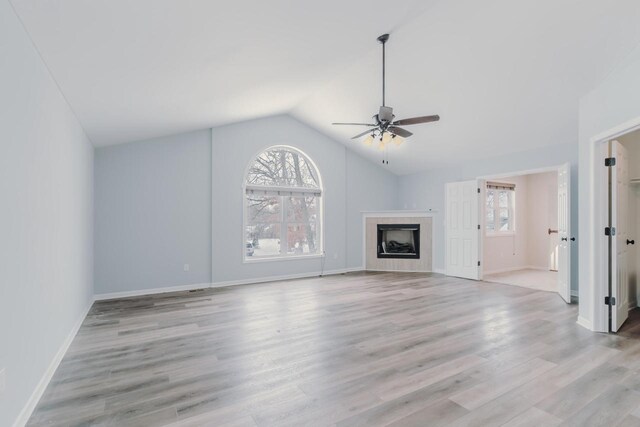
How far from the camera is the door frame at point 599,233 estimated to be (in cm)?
352

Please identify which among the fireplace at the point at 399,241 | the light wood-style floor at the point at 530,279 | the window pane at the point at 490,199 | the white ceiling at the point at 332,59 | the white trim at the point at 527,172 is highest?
the white ceiling at the point at 332,59

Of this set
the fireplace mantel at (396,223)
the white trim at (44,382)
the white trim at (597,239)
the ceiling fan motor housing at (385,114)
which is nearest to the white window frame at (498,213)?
the fireplace mantel at (396,223)

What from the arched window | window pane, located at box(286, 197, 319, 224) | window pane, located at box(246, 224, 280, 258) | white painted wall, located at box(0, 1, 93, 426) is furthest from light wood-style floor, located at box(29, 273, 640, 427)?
window pane, located at box(286, 197, 319, 224)

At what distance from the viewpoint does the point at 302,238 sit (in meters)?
7.09

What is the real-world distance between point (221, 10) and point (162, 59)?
0.79 metres

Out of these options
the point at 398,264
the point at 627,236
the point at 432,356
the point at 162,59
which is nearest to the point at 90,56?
the point at 162,59

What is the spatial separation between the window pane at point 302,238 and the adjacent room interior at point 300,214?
5 cm

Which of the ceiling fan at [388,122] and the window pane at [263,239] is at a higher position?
the ceiling fan at [388,122]

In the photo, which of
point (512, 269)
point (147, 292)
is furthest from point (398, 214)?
point (147, 292)

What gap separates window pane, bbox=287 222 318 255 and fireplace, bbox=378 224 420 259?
1.59 meters

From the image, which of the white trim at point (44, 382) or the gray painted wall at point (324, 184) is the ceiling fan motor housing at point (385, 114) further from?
the white trim at point (44, 382)

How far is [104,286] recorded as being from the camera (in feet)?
16.8

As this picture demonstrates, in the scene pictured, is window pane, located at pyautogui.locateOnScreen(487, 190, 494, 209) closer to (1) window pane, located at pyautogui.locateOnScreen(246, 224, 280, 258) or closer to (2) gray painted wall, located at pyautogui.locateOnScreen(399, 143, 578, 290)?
(2) gray painted wall, located at pyautogui.locateOnScreen(399, 143, 578, 290)

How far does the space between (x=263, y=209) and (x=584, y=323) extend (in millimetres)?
5166
